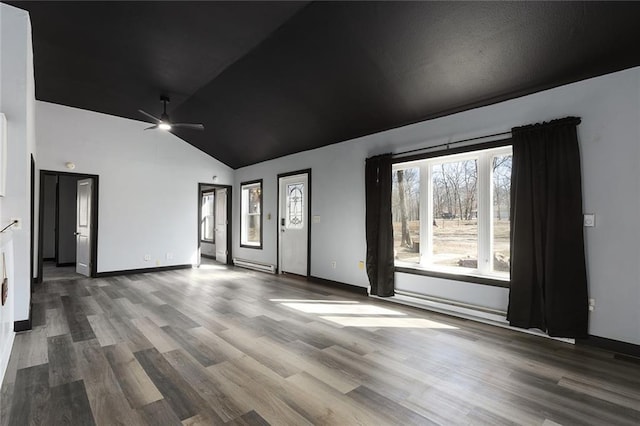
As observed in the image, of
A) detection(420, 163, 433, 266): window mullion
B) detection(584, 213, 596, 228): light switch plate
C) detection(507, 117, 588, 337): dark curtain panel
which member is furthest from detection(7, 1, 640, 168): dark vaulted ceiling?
detection(584, 213, 596, 228): light switch plate

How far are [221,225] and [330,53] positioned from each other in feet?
20.0

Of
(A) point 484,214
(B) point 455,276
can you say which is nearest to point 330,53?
(A) point 484,214

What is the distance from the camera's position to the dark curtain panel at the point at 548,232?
3002 millimetres

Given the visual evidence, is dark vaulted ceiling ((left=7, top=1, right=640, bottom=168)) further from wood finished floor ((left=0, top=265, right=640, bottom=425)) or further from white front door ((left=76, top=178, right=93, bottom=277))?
wood finished floor ((left=0, top=265, right=640, bottom=425))

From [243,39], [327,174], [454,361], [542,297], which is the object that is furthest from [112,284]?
[542,297]

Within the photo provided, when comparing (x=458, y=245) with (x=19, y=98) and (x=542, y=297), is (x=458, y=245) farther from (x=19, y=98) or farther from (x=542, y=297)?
(x=19, y=98)

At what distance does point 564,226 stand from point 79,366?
4542 millimetres

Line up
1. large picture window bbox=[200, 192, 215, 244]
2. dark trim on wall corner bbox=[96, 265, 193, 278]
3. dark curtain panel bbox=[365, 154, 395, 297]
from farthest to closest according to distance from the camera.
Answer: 1. large picture window bbox=[200, 192, 215, 244]
2. dark trim on wall corner bbox=[96, 265, 193, 278]
3. dark curtain panel bbox=[365, 154, 395, 297]

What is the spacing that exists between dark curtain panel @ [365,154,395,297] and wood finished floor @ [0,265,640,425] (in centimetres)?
60

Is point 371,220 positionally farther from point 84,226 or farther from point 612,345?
point 84,226

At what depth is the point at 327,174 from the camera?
18.8ft

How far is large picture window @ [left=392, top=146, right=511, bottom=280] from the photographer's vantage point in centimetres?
368

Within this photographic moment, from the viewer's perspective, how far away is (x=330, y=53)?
3541 mm

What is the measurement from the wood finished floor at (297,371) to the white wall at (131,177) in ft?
7.94
